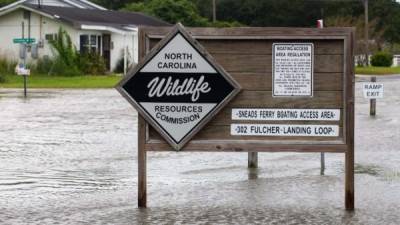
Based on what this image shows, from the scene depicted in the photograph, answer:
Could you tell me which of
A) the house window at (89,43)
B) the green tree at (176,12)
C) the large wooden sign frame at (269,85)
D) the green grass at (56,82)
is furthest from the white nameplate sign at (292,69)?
the green tree at (176,12)

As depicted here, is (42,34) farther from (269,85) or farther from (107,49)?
(269,85)

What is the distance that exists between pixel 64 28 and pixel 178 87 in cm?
4457

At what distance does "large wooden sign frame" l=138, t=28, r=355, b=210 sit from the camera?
27.3 ft

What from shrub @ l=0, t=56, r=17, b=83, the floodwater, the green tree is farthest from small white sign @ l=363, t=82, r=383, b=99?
the green tree

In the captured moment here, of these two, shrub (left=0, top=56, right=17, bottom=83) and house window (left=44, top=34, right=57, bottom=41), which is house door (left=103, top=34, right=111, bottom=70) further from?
shrub (left=0, top=56, right=17, bottom=83)

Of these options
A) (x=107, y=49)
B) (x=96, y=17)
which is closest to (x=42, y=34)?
(x=107, y=49)

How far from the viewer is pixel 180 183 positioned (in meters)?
10.2

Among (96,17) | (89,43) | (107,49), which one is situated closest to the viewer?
(89,43)

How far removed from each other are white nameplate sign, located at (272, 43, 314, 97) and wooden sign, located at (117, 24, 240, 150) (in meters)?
0.42

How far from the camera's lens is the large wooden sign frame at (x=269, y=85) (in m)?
8.32

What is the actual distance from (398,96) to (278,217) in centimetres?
2253

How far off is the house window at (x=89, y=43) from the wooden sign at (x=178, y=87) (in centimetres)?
4453

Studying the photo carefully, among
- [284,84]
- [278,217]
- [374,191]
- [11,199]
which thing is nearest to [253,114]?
[284,84]

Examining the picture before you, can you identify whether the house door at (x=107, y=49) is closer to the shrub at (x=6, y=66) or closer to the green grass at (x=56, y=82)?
the shrub at (x=6, y=66)
